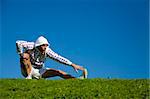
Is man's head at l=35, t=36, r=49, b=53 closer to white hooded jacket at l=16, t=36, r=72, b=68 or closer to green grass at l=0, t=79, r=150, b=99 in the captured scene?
white hooded jacket at l=16, t=36, r=72, b=68

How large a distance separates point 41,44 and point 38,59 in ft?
2.09

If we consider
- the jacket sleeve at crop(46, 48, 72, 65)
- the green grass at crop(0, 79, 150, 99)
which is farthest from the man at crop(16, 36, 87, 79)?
the green grass at crop(0, 79, 150, 99)

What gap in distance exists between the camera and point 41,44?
74.0 feet

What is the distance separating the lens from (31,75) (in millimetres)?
22984

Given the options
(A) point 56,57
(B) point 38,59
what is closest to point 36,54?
(B) point 38,59

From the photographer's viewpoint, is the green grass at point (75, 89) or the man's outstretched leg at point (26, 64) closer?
the green grass at point (75, 89)

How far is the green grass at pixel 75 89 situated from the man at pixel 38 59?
3.51ft

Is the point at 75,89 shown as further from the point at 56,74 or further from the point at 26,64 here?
the point at 26,64

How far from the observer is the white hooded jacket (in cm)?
2278

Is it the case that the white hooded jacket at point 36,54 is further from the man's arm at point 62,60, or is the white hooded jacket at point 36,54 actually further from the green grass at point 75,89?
the green grass at point 75,89

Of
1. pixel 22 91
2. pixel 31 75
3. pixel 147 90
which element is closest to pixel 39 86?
pixel 22 91

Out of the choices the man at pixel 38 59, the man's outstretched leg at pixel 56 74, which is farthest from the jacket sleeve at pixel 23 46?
the man's outstretched leg at pixel 56 74

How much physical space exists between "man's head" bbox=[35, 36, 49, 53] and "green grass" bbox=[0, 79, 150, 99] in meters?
1.52

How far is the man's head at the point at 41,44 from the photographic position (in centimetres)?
2258
